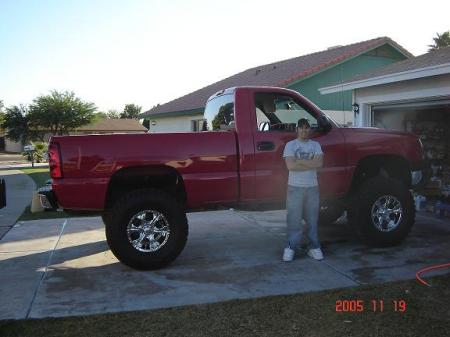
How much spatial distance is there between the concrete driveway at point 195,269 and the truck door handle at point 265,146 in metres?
1.42

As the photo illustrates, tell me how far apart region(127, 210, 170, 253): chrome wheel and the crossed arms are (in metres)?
1.63

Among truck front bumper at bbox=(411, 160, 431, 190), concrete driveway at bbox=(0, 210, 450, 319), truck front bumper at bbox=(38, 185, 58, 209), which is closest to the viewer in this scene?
concrete driveway at bbox=(0, 210, 450, 319)

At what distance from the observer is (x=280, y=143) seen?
6289 millimetres

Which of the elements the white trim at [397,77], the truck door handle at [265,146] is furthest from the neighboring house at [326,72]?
the truck door handle at [265,146]

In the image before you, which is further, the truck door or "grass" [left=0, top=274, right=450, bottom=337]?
the truck door

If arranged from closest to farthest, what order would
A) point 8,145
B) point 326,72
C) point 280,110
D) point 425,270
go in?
1. point 425,270
2. point 280,110
3. point 326,72
4. point 8,145

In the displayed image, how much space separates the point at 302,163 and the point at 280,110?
112 cm

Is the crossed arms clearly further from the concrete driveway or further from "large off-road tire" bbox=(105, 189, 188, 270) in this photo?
"large off-road tire" bbox=(105, 189, 188, 270)

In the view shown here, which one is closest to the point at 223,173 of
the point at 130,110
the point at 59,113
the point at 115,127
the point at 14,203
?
the point at 14,203

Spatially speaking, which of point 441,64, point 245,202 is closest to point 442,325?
point 245,202

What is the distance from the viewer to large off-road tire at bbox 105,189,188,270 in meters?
5.73

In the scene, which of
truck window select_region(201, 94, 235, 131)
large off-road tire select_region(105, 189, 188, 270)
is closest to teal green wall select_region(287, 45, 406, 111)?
truck window select_region(201, 94, 235, 131)

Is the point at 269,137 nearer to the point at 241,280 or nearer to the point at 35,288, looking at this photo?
the point at 241,280

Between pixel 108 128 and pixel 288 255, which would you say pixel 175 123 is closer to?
pixel 288 255
